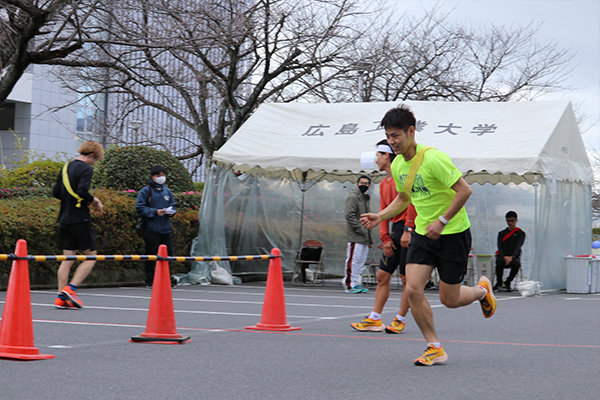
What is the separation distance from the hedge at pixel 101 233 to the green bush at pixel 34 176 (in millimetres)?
5807

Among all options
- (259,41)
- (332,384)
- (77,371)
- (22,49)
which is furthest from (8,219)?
(259,41)

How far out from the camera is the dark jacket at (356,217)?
15.2m

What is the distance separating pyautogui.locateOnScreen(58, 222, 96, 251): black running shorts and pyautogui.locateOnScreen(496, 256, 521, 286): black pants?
29.2 ft

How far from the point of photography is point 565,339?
8312mm

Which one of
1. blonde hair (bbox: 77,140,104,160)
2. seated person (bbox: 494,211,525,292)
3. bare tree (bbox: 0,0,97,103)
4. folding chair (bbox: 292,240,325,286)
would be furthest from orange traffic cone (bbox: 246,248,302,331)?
seated person (bbox: 494,211,525,292)

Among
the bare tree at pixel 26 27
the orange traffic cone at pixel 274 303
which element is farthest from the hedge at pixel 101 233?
the orange traffic cone at pixel 274 303

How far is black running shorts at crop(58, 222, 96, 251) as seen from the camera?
10.6 m

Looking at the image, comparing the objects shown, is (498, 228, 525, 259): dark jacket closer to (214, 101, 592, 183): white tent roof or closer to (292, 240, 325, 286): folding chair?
(214, 101, 592, 183): white tent roof

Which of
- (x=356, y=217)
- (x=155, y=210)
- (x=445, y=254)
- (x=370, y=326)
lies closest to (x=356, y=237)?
(x=356, y=217)

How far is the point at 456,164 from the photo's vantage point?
15.0m

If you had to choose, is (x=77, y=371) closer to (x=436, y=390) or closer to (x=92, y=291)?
(x=436, y=390)

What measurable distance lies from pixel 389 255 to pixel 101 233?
23.1 feet

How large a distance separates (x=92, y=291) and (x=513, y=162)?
7.07 metres

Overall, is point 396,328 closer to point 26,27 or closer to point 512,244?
point 512,244
